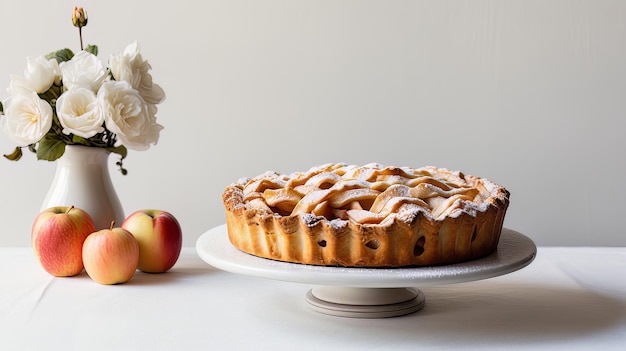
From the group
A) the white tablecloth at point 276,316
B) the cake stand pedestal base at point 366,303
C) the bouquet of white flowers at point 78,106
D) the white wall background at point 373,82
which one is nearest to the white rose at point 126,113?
the bouquet of white flowers at point 78,106

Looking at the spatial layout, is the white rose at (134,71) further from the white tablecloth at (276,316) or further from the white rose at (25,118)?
the white tablecloth at (276,316)

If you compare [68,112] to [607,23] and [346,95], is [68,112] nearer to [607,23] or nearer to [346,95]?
[346,95]

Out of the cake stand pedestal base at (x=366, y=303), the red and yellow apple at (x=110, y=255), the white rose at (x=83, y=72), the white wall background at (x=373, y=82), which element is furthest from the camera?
the white wall background at (x=373, y=82)

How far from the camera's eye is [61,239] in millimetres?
1359

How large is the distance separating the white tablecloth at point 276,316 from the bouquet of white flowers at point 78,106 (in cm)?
25

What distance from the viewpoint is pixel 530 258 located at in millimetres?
1098

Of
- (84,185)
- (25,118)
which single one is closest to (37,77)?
(25,118)

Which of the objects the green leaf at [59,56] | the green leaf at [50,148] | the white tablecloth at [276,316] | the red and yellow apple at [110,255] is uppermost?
the green leaf at [59,56]

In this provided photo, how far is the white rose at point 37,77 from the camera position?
1.42 m

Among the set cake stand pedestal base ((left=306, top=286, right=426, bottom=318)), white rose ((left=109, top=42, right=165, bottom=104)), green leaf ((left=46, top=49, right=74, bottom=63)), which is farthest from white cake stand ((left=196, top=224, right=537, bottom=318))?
green leaf ((left=46, top=49, right=74, bottom=63))

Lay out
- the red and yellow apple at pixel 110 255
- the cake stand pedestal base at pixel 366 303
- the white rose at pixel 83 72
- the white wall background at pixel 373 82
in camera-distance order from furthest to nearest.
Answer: the white wall background at pixel 373 82
the white rose at pixel 83 72
the red and yellow apple at pixel 110 255
the cake stand pedestal base at pixel 366 303

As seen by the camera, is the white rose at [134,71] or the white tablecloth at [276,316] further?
the white rose at [134,71]

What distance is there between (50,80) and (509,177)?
4.73ft

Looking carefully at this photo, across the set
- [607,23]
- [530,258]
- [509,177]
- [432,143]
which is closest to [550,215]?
[509,177]
